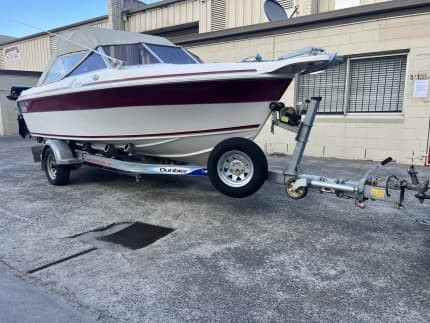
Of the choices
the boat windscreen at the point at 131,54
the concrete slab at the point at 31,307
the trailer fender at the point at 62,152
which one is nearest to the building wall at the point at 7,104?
the trailer fender at the point at 62,152

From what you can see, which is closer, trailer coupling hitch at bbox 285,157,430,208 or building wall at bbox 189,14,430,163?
trailer coupling hitch at bbox 285,157,430,208

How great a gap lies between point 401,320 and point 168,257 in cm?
200

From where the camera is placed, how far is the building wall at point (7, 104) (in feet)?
51.5

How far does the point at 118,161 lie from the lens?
523 cm

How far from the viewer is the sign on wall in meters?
20.4

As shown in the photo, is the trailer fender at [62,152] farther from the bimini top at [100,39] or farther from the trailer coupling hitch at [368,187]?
the trailer coupling hitch at [368,187]

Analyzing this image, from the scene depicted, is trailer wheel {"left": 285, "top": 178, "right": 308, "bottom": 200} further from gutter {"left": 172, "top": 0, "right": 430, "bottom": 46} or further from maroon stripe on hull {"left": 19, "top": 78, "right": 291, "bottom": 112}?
gutter {"left": 172, "top": 0, "right": 430, "bottom": 46}

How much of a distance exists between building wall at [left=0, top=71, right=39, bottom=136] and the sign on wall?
5401 mm

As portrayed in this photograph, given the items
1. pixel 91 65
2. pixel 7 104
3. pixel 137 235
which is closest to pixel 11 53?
pixel 7 104

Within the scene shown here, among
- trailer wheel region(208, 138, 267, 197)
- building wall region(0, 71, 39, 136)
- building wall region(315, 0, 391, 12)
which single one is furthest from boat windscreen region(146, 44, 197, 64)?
building wall region(0, 71, 39, 136)

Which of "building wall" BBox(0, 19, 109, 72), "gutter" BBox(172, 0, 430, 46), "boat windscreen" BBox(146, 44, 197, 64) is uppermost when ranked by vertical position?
"building wall" BBox(0, 19, 109, 72)

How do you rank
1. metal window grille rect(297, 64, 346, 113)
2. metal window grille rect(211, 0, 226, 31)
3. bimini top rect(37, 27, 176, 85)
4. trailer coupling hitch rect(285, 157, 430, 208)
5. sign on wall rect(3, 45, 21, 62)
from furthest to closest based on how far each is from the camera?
sign on wall rect(3, 45, 21, 62) → metal window grille rect(211, 0, 226, 31) → metal window grille rect(297, 64, 346, 113) → bimini top rect(37, 27, 176, 85) → trailer coupling hitch rect(285, 157, 430, 208)

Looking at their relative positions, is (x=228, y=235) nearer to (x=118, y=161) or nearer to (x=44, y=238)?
(x=44, y=238)

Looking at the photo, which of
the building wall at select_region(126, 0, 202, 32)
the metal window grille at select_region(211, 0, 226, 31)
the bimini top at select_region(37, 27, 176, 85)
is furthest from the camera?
the building wall at select_region(126, 0, 202, 32)
